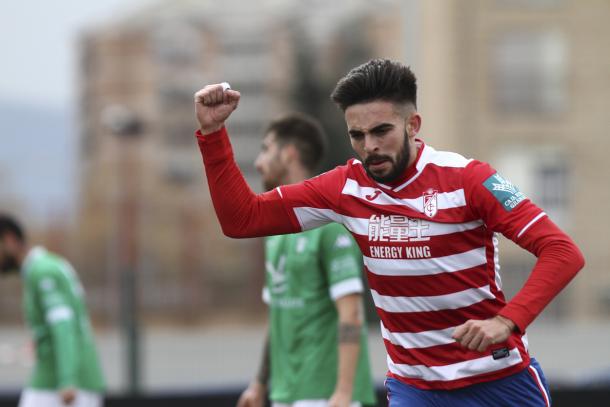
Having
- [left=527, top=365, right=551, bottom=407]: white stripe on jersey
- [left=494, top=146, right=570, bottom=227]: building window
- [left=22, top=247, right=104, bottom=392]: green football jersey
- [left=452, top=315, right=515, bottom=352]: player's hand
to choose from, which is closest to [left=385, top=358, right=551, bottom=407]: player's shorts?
[left=527, top=365, right=551, bottom=407]: white stripe on jersey

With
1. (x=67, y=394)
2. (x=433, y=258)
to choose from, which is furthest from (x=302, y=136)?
(x=67, y=394)

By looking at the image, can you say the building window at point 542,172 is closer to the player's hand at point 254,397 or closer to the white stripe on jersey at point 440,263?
the player's hand at point 254,397

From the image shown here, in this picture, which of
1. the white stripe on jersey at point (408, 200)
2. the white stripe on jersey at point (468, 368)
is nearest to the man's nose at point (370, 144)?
the white stripe on jersey at point (408, 200)

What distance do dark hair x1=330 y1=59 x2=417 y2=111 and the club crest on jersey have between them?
34cm

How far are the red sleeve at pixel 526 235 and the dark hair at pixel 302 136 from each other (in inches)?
85.5

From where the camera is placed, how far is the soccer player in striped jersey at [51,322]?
7.64 metres

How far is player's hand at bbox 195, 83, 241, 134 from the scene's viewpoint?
13.3 ft

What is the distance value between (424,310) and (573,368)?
23.2 metres

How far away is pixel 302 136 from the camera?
20.5 feet

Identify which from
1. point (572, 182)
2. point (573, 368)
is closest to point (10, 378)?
point (573, 368)

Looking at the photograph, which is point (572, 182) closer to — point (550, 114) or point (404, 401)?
point (550, 114)

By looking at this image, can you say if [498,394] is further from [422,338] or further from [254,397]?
[254,397]

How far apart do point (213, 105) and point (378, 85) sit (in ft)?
1.99

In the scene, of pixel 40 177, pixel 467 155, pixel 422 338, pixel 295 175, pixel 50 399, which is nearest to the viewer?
pixel 422 338
